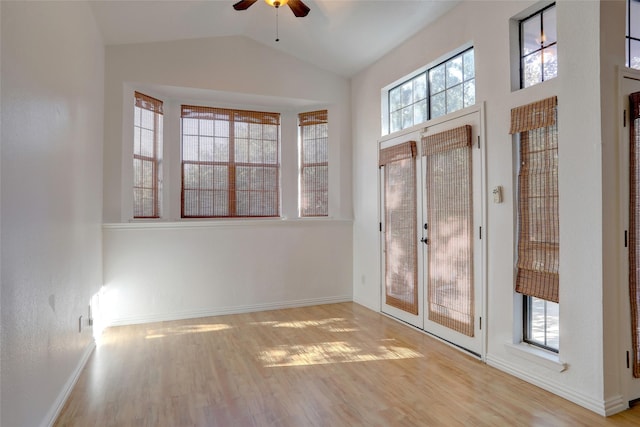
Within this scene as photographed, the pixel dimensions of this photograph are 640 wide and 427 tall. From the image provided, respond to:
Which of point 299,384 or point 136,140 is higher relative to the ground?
point 136,140

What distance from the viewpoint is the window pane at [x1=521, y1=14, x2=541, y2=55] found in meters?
2.92

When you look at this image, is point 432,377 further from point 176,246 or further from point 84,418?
point 176,246

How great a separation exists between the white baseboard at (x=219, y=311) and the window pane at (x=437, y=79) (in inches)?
118

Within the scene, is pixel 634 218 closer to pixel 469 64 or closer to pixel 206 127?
pixel 469 64

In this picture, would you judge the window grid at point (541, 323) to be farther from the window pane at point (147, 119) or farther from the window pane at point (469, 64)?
the window pane at point (147, 119)

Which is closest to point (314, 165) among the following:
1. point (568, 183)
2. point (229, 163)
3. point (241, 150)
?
point (241, 150)

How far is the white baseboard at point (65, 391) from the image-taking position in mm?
2264

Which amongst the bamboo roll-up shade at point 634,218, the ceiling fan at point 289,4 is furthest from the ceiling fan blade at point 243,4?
the bamboo roll-up shade at point 634,218

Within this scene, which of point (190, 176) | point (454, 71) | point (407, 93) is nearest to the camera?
point (454, 71)

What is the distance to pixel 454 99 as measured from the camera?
3.75 meters

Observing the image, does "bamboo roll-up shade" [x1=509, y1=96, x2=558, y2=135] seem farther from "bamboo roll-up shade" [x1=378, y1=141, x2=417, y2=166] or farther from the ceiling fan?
the ceiling fan

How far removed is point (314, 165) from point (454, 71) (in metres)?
2.40

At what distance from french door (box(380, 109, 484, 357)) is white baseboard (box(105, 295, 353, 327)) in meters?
0.93

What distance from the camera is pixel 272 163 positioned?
5535mm
